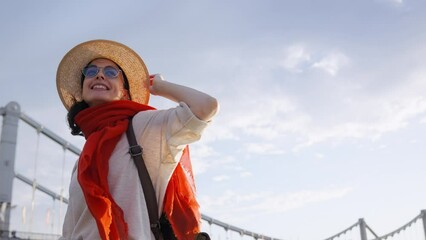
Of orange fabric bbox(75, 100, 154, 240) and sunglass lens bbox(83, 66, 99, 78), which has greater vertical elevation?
sunglass lens bbox(83, 66, 99, 78)

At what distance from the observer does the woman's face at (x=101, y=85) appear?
5.90ft

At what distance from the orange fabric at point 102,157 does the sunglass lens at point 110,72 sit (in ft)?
0.47

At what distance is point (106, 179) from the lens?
1.55 m

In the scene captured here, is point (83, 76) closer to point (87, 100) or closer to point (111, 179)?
point (87, 100)

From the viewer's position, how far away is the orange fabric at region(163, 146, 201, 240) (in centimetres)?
159

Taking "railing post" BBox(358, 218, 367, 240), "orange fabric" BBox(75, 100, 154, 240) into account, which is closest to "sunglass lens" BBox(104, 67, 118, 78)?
"orange fabric" BBox(75, 100, 154, 240)

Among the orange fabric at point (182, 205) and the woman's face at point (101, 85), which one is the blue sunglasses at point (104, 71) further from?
the orange fabric at point (182, 205)

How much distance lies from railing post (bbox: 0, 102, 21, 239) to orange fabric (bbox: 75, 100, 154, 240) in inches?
328

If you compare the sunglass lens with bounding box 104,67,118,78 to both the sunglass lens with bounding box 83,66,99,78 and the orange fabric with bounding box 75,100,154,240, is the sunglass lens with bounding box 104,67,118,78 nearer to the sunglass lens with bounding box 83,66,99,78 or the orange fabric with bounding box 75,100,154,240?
the sunglass lens with bounding box 83,66,99,78

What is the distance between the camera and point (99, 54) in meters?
1.97

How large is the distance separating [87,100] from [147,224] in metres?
0.54

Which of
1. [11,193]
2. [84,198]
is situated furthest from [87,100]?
[11,193]

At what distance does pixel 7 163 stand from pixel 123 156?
9.39m

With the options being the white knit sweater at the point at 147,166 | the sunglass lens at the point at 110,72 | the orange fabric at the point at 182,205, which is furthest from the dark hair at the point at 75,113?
the orange fabric at the point at 182,205
